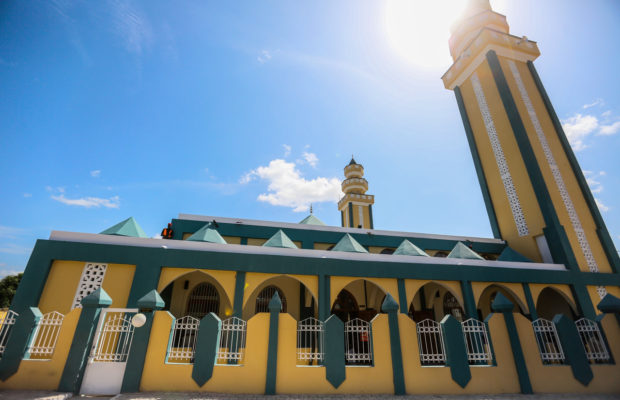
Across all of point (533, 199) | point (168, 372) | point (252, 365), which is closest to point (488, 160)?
point (533, 199)

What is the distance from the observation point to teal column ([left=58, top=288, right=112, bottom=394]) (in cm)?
516

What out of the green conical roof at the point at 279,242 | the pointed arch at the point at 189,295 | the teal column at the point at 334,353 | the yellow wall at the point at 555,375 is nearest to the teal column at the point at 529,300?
the yellow wall at the point at 555,375

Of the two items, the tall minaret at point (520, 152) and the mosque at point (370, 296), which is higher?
the tall minaret at point (520, 152)

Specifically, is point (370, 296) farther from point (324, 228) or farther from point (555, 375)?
point (555, 375)

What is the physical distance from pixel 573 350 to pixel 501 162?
430 inches

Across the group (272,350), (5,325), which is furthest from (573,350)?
(5,325)

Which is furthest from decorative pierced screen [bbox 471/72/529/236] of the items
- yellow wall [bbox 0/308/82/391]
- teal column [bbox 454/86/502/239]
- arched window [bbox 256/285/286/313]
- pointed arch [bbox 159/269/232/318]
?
yellow wall [bbox 0/308/82/391]

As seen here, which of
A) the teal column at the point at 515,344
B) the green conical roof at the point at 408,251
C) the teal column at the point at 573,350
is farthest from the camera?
the green conical roof at the point at 408,251

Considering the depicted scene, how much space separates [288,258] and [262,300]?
10.9ft

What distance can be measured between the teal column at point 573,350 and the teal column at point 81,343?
1026cm

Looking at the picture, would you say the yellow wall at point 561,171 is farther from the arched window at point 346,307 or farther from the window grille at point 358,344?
the window grille at point 358,344

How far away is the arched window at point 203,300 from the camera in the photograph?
1071 cm

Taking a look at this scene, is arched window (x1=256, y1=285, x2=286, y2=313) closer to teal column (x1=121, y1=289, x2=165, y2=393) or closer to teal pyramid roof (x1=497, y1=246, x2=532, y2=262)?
teal column (x1=121, y1=289, x2=165, y2=393)

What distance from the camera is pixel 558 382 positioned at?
6.30 metres
